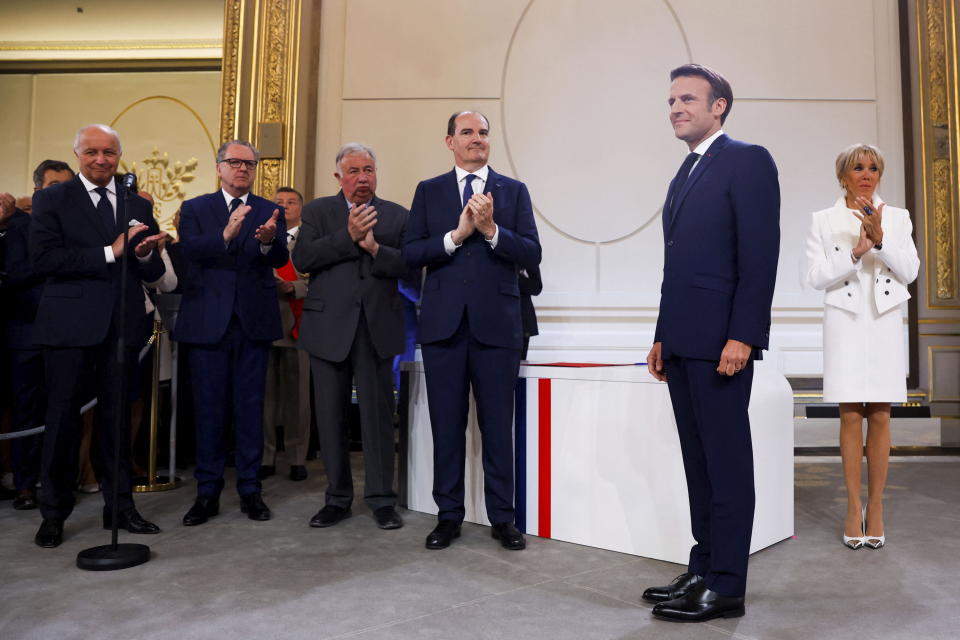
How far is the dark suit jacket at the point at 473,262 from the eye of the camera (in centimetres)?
288

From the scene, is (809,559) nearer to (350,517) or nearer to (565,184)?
(350,517)

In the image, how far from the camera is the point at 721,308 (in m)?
2.04

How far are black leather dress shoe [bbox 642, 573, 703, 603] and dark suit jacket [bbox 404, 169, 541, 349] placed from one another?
1042mm

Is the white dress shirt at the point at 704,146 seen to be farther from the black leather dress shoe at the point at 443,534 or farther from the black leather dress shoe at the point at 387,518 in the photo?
the black leather dress shoe at the point at 387,518

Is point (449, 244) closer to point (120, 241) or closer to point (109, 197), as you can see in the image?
point (120, 241)

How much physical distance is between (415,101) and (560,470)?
3603mm

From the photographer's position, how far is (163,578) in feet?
7.82

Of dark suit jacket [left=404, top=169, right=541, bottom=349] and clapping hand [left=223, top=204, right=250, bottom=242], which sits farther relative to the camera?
clapping hand [left=223, top=204, right=250, bottom=242]

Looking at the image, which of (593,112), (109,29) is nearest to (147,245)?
(593,112)

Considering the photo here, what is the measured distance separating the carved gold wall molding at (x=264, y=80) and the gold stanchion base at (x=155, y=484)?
2.33m

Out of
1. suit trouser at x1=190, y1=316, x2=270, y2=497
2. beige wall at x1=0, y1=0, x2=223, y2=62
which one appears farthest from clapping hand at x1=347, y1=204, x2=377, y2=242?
beige wall at x1=0, y1=0, x2=223, y2=62

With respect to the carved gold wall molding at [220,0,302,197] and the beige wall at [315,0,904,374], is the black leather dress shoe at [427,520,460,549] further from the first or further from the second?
the carved gold wall molding at [220,0,302,197]

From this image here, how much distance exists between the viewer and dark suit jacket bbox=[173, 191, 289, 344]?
10.5 feet

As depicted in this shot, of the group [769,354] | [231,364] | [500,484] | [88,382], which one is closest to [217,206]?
[231,364]
